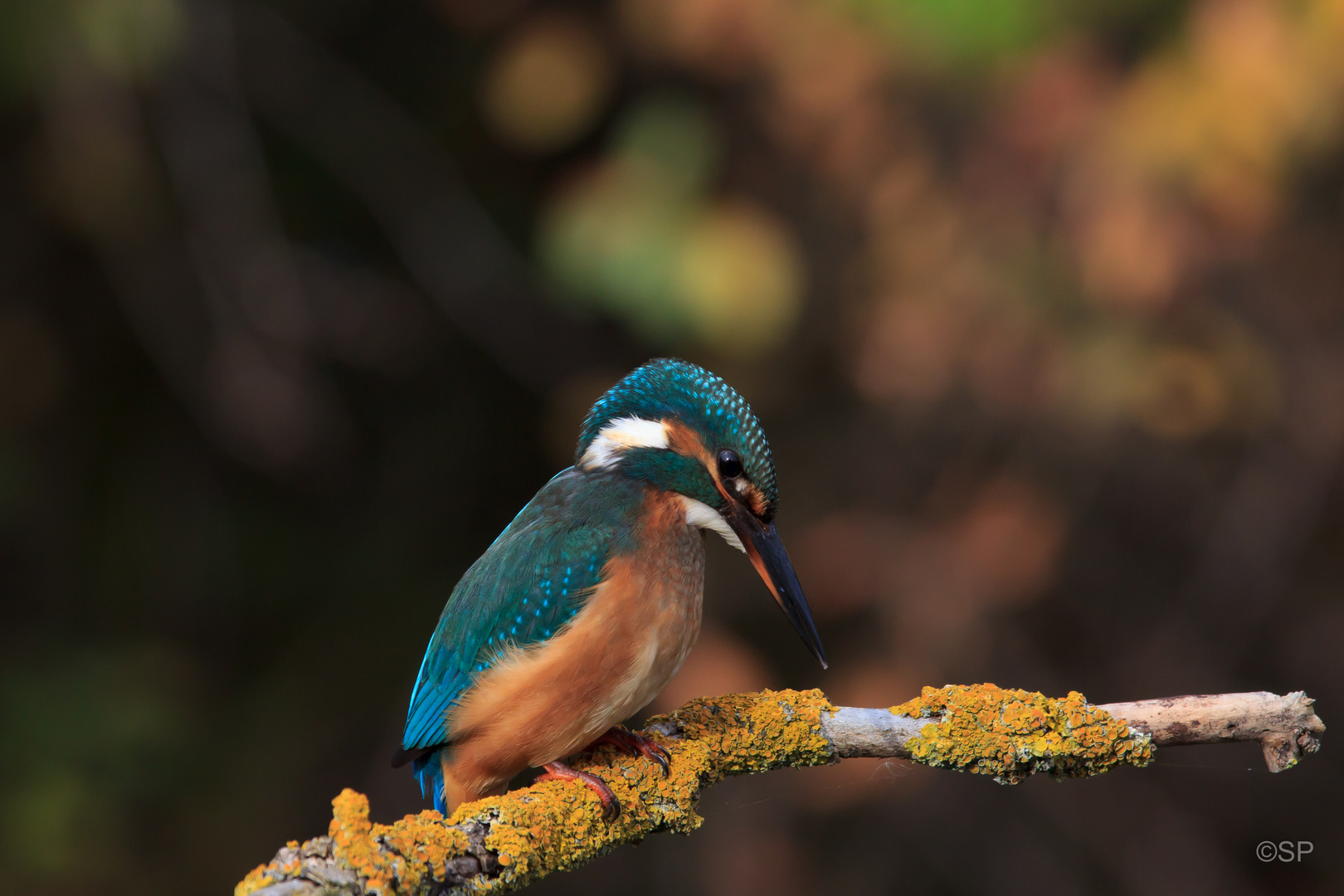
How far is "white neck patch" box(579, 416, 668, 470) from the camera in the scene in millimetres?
2037

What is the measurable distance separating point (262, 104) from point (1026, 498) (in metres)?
3.18

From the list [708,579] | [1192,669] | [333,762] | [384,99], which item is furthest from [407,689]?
[1192,669]

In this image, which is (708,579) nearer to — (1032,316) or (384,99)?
(1032,316)

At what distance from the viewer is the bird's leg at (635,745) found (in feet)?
6.16

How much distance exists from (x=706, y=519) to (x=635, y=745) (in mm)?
410

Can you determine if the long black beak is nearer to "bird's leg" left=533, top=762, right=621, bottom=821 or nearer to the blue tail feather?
"bird's leg" left=533, top=762, right=621, bottom=821

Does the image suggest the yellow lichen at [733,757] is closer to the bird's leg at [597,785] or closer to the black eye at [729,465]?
the bird's leg at [597,785]

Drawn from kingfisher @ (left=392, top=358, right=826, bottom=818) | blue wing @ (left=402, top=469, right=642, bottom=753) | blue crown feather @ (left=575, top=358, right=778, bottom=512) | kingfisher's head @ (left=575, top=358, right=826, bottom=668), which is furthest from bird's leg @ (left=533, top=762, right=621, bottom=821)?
blue crown feather @ (left=575, top=358, right=778, bottom=512)

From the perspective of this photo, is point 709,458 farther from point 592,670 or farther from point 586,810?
point 586,810

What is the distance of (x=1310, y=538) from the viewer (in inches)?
167

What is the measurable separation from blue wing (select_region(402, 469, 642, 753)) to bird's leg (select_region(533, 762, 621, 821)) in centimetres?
23

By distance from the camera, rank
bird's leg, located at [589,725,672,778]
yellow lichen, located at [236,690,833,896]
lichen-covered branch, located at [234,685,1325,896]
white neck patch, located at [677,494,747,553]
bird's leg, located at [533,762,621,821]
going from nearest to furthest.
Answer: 1. yellow lichen, located at [236,690,833,896]
2. lichen-covered branch, located at [234,685,1325,896]
3. bird's leg, located at [533,762,621,821]
4. bird's leg, located at [589,725,672,778]
5. white neck patch, located at [677,494,747,553]

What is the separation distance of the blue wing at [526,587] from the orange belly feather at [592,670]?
0.09ft

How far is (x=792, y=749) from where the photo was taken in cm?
188
